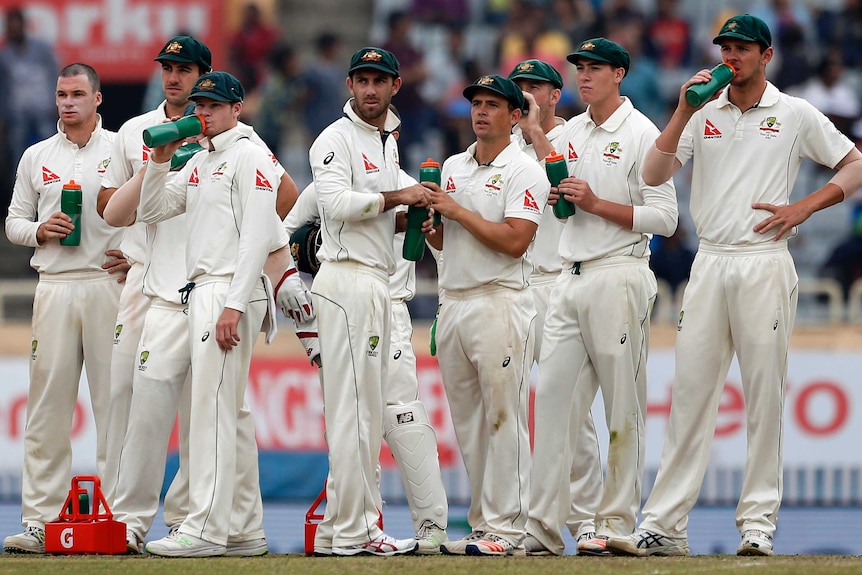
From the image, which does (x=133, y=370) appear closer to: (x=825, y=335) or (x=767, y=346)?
(x=767, y=346)

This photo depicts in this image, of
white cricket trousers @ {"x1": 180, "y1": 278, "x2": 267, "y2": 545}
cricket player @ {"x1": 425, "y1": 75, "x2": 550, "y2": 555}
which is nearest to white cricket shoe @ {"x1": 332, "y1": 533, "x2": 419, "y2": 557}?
cricket player @ {"x1": 425, "y1": 75, "x2": 550, "y2": 555}

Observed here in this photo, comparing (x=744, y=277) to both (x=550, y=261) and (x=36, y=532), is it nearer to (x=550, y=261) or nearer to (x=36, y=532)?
(x=550, y=261)

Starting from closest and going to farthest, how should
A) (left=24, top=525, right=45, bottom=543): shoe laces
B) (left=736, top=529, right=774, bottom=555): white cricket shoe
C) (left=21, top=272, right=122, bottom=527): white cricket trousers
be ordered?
(left=736, top=529, right=774, bottom=555): white cricket shoe
(left=24, top=525, right=45, bottom=543): shoe laces
(left=21, top=272, right=122, bottom=527): white cricket trousers

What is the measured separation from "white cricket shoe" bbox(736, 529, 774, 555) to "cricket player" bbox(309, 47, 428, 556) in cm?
159

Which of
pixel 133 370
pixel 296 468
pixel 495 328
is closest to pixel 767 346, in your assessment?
pixel 495 328

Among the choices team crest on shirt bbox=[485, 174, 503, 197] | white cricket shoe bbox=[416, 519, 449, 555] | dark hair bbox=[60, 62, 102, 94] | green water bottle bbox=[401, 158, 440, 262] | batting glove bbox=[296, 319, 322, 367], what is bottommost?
white cricket shoe bbox=[416, 519, 449, 555]

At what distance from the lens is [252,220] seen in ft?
23.3

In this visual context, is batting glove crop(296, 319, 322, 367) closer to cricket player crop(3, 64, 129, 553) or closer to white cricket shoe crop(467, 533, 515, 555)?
cricket player crop(3, 64, 129, 553)

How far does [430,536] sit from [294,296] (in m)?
1.46

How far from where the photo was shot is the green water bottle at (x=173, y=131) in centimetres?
705

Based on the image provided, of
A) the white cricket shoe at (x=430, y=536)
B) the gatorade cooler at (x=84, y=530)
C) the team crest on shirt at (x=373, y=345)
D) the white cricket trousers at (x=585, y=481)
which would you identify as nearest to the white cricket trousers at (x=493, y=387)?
the white cricket shoe at (x=430, y=536)

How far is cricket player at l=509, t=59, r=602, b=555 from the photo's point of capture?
26.8 feet

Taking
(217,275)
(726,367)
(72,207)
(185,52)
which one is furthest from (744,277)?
(72,207)

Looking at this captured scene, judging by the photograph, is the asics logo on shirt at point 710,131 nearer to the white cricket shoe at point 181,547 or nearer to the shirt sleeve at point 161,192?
the shirt sleeve at point 161,192
